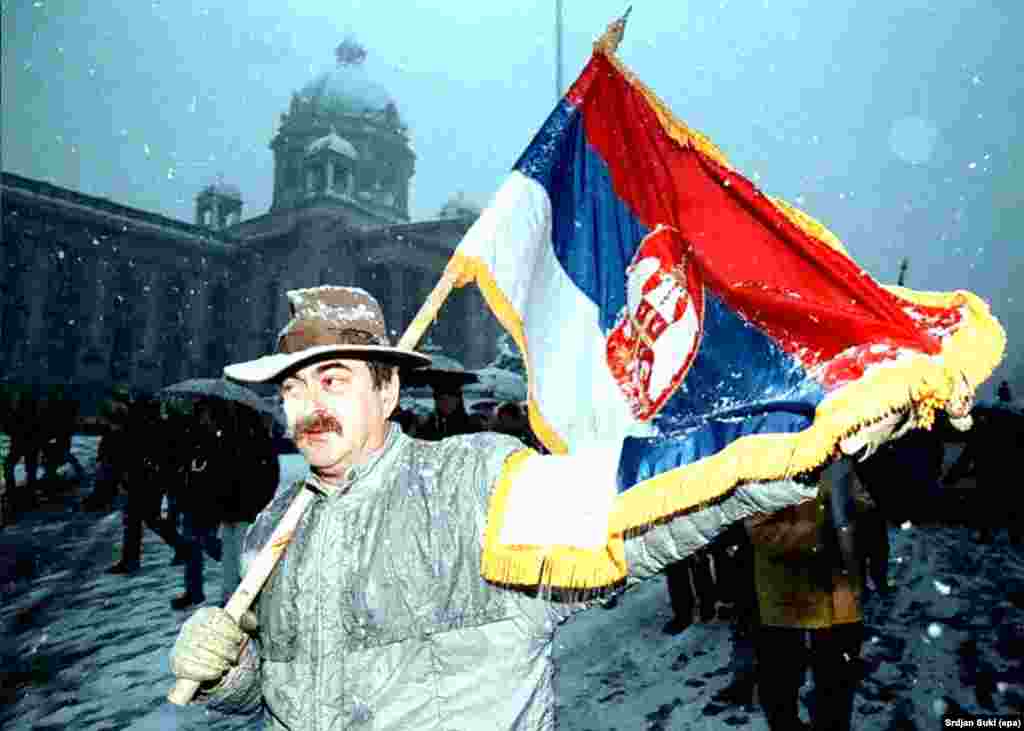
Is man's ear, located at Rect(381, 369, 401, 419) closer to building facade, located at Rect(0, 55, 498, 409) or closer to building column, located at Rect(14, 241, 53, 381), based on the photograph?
building facade, located at Rect(0, 55, 498, 409)

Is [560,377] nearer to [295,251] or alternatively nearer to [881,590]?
[881,590]

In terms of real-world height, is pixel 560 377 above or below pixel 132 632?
above

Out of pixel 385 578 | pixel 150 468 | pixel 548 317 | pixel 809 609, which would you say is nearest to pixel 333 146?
pixel 150 468

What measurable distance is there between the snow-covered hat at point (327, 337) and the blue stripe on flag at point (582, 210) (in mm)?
1411

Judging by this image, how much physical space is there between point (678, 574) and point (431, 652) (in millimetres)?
5482

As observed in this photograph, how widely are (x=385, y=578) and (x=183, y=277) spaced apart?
146 ft

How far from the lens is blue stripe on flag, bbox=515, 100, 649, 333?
130 inches

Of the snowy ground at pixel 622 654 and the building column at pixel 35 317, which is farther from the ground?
the building column at pixel 35 317

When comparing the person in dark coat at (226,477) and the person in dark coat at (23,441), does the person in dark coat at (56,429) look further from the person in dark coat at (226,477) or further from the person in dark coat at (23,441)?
the person in dark coat at (226,477)

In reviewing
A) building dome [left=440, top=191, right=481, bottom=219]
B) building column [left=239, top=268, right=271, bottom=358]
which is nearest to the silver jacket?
building column [left=239, top=268, right=271, bottom=358]

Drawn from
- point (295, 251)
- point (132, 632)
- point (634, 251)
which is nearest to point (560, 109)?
point (634, 251)

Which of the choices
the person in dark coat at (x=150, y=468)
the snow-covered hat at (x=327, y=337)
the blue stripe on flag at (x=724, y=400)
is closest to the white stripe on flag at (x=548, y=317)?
the blue stripe on flag at (x=724, y=400)

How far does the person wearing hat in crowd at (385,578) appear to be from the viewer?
1.70m

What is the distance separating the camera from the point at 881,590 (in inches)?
307
